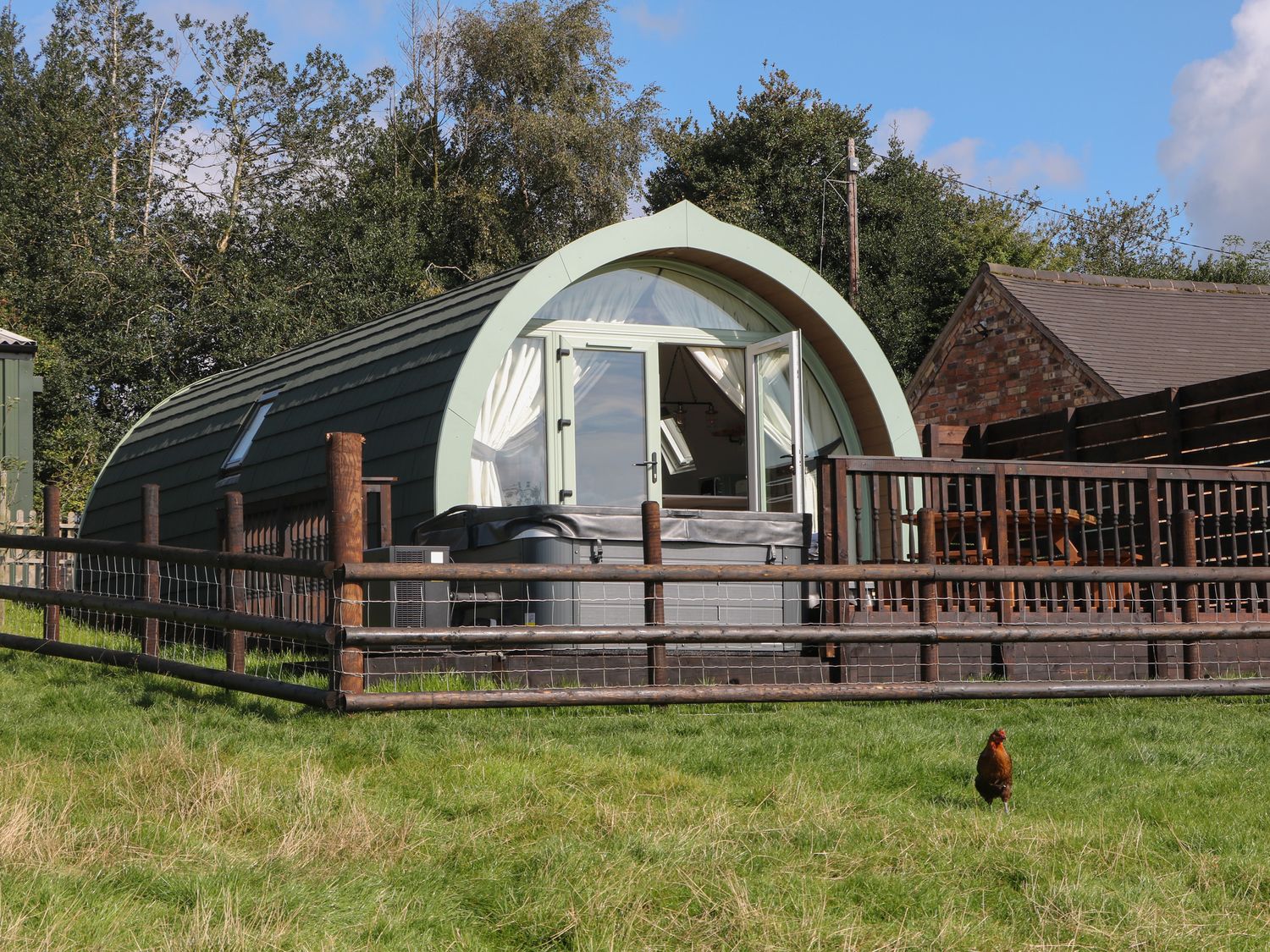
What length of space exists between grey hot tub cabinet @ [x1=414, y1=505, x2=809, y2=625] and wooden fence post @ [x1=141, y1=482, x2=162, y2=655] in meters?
1.98

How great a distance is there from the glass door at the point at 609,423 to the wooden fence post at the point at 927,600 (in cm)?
374

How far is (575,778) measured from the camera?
5.88 meters

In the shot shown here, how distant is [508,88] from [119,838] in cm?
3158

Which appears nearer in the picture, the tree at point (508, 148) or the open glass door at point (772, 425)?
the open glass door at point (772, 425)

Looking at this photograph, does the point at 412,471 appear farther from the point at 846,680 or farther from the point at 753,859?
the point at 753,859

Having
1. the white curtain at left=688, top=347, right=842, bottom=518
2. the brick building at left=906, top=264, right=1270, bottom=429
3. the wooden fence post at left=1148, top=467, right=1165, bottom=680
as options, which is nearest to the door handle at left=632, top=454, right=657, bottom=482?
the white curtain at left=688, top=347, right=842, bottom=518

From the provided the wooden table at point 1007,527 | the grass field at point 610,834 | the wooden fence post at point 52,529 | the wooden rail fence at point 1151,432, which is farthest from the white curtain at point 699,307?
the grass field at point 610,834

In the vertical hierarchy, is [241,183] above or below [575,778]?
above

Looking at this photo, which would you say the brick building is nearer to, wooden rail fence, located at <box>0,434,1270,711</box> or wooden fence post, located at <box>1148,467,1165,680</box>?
wooden rail fence, located at <box>0,434,1270,711</box>

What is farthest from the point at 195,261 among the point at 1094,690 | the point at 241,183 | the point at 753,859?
the point at 753,859

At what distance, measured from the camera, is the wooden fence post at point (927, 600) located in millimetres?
8336

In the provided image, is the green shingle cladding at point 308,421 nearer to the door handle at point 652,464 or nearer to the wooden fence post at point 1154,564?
the door handle at point 652,464

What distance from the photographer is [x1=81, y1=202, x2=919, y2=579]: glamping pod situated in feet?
35.2

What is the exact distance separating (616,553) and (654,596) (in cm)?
163
